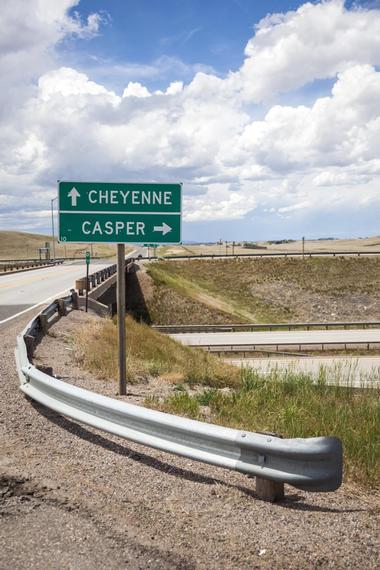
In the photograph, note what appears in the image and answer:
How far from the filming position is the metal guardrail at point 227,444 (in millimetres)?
4004

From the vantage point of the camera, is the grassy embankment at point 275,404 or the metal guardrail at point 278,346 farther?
the metal guardrail at point 278,346

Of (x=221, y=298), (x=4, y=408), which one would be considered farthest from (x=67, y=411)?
(x=221, y=298)

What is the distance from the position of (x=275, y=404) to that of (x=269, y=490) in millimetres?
3452

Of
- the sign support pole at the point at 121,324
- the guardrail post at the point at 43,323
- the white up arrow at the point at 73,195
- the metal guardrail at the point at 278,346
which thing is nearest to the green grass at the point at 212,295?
the metal guardrail at the point at 278,346

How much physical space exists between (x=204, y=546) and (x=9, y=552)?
1220 millimetres

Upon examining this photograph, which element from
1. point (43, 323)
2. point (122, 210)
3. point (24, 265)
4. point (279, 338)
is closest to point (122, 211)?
point (122, 210)

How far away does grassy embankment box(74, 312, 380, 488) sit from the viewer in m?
5.63

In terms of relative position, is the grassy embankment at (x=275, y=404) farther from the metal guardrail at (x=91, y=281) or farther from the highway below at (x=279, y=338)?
the highway below at (x=279, y=338)

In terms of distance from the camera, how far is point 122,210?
976 cm

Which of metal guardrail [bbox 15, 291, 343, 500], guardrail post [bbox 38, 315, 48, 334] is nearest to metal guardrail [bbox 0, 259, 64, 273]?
guardrail post [bbox 38, 315, 48, 334]

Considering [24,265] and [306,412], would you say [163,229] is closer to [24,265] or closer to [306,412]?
[306,412]

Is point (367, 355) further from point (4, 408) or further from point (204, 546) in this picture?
point (204, 546)

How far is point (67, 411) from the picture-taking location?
6.12 metres

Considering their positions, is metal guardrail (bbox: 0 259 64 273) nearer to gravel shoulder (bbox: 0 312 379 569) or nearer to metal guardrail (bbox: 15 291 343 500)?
metal guardrail (bbox: 15 291 343 500)
